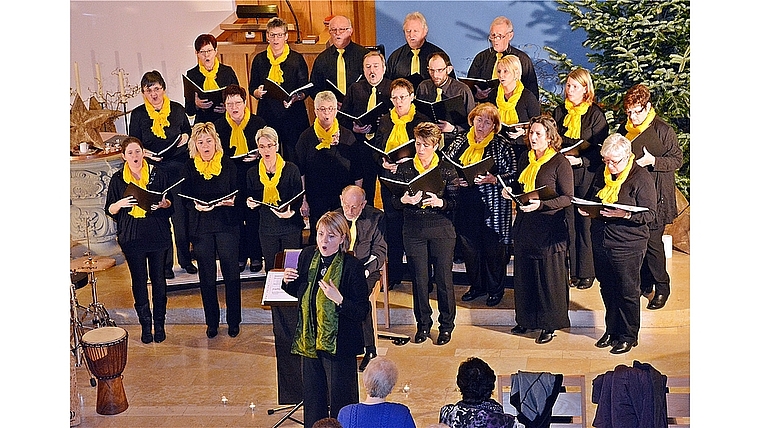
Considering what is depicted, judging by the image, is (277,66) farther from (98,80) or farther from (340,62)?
(98,80)

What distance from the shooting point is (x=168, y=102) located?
999 centimetres

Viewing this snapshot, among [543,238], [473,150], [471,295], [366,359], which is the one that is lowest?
[366,359]

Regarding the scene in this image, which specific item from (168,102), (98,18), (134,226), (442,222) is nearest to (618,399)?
(442,222)

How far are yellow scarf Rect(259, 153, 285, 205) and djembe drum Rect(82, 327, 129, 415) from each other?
1628 mm

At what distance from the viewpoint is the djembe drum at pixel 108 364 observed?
827 cm

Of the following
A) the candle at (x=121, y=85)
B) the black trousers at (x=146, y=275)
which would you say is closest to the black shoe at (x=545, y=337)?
the black trousers at (x=146, y=275)

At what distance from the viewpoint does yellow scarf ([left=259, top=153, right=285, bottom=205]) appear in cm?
923

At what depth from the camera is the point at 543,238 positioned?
8.90 m

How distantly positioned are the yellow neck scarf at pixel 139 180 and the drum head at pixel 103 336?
46.3 inches

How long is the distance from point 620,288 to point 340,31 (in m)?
3.21

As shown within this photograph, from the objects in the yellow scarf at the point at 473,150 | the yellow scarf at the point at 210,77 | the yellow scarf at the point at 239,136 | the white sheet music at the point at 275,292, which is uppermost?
the yellow scarf at the point at 210,77

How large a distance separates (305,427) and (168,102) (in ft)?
11.7

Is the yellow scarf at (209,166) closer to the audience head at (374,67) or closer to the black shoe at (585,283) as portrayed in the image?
the audience head at (374,67)

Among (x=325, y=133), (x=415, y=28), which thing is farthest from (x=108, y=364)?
(x=415, y=28)
